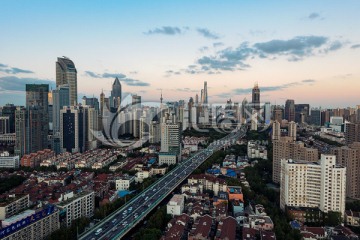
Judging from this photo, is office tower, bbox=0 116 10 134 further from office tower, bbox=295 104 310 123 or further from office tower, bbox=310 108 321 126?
office tower, bbox=310 108 321 126

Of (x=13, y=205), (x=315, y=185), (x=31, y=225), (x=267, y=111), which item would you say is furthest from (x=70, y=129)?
(x=267, y=111)

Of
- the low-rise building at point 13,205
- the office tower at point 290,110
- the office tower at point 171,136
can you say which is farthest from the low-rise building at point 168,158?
the office tower at point 290,110

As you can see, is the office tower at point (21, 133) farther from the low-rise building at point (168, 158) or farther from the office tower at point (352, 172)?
the office tower at point (352, 172)

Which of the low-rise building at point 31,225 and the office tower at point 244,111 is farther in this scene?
the office tower at point 244,111

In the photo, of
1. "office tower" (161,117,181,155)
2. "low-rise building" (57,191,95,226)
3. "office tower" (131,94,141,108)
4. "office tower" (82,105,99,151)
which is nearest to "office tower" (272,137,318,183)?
"office tower" (161,117,181,155)

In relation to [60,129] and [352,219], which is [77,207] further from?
[60,129]
